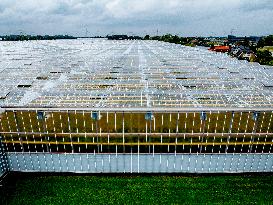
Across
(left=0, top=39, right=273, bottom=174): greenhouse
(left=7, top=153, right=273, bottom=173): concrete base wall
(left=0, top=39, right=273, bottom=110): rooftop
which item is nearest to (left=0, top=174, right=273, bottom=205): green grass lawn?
(left=7, top=153, right=273, bottom=173): concrete base wall

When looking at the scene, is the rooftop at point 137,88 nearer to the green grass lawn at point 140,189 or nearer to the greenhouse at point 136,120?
the greenhouse at point 136,120

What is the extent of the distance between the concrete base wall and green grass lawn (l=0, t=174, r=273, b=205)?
35 centimetres

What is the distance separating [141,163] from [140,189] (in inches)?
55.7

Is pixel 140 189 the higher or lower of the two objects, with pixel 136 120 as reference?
lower

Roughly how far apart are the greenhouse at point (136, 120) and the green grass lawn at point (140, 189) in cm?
47

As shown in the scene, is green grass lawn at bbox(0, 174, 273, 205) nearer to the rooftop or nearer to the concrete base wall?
the concrete base wall

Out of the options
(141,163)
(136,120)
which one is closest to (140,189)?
(141,163)

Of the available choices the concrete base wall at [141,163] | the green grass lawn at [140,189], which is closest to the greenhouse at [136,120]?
the concrete base wall at [141,163]

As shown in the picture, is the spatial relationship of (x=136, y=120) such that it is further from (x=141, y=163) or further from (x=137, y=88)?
(x=141, y=163)

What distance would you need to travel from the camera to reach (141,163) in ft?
37.4

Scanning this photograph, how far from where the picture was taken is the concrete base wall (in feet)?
36.5

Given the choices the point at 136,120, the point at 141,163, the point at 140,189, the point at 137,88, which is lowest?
the point at 140,189

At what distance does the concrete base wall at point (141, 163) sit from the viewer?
11.1 meters

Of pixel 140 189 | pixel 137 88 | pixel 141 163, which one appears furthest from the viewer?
pixel 137 88
